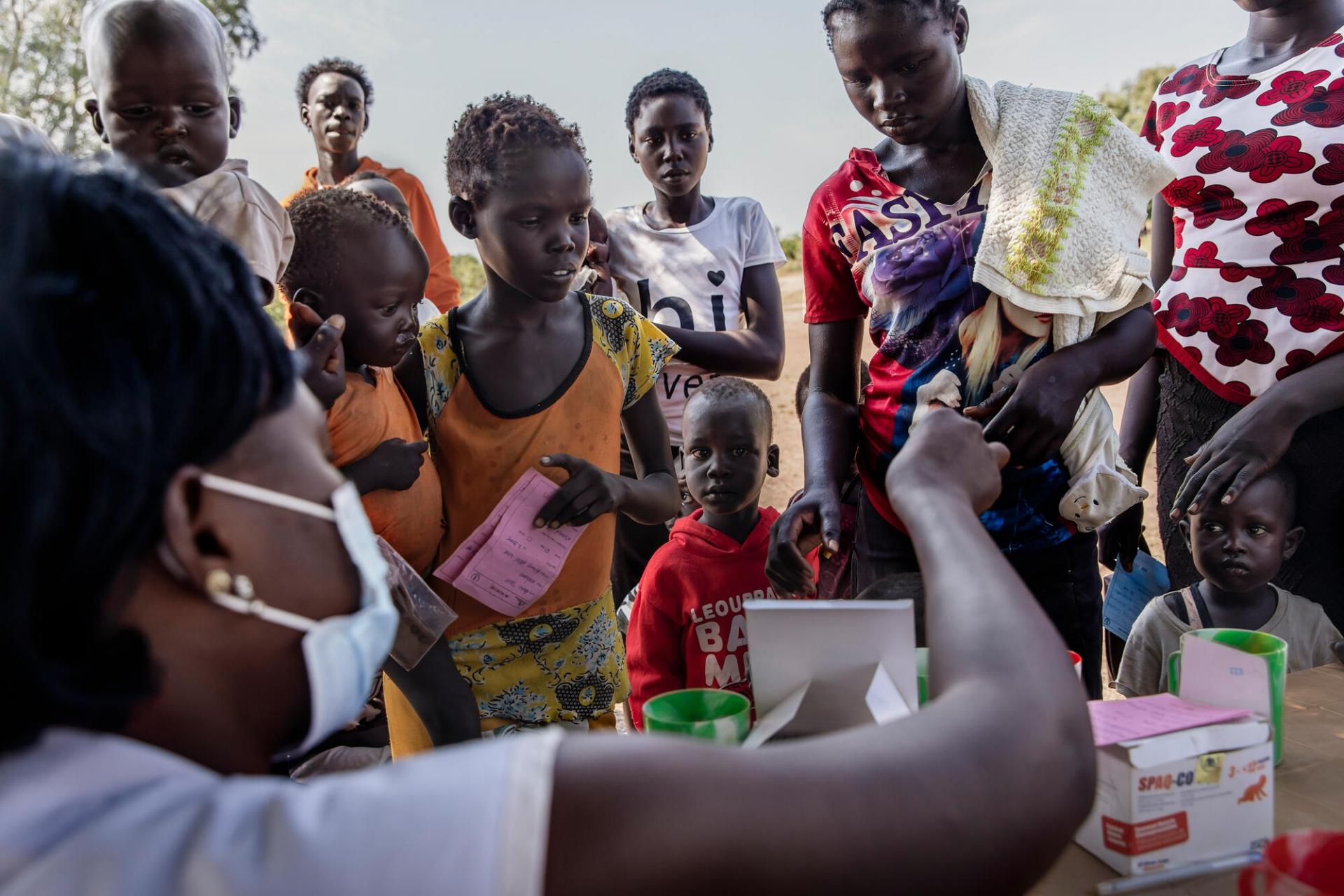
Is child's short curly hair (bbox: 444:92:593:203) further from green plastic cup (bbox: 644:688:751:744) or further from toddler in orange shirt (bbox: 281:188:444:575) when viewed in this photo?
green plastic cup (bbox: 644:688:751:744)

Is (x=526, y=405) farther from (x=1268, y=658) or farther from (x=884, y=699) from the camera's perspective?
(x=1268, y=658)

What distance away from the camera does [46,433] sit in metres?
0.67

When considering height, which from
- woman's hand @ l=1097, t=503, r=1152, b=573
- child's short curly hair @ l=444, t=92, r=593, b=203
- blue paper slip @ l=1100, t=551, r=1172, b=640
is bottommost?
blue paper slip @ l=1100, t=551, r=1172, b=640

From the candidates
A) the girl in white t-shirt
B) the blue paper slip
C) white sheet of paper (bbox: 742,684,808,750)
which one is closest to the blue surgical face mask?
white sheet of paper (bbox: 742,684,808,750)

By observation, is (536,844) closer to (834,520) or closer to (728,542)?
(834,520)

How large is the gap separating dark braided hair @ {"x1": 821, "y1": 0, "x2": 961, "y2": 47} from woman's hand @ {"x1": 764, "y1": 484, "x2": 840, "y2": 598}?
0.97 m

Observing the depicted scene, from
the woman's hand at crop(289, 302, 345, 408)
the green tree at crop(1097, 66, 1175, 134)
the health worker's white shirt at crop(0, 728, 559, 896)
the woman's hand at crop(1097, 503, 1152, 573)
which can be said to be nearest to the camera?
the health worker's white shirt at crop(0, 728, 559, 896)

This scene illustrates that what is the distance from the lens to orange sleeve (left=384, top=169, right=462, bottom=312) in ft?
13.8

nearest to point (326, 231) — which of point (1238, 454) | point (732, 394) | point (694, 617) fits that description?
point (732, 394)

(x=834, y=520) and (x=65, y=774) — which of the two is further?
(x=834, y=520)

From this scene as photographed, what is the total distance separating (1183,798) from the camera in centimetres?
114

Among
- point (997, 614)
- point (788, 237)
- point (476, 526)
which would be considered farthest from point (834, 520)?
point (788, 237)

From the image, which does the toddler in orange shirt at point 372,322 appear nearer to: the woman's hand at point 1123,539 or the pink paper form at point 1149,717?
the pink paper form at point 1149,717

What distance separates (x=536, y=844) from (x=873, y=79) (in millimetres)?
1696
